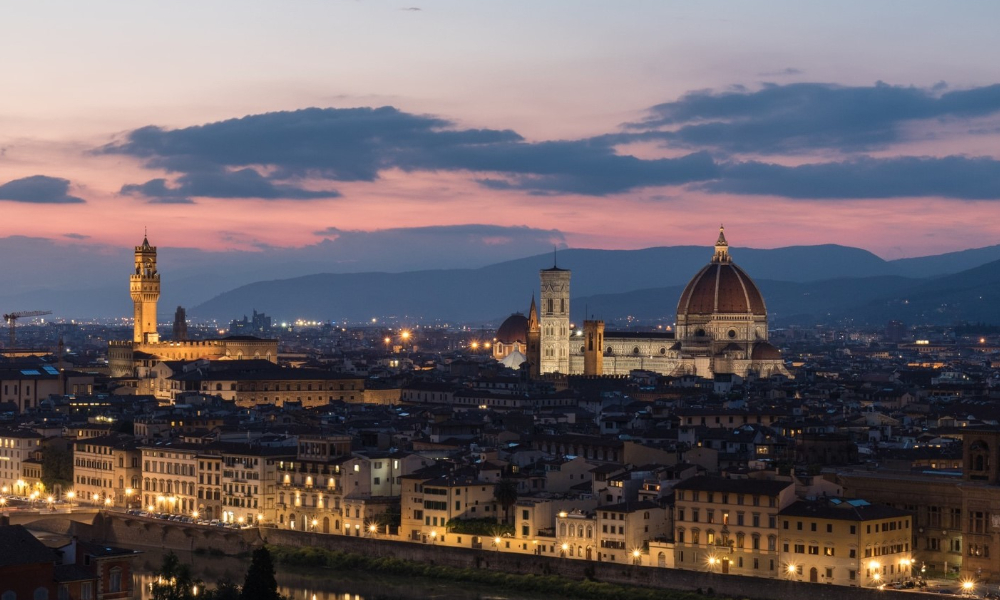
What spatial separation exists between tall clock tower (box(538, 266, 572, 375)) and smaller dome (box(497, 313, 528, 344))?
45.9 feet

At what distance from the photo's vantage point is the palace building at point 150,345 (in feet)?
370

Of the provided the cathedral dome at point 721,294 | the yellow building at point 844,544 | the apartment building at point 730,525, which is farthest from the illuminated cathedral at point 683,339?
the yellow building at point 844,544

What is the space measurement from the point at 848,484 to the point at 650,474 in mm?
5376

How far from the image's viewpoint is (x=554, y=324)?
130 meters

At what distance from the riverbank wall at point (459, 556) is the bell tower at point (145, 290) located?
63.1 m

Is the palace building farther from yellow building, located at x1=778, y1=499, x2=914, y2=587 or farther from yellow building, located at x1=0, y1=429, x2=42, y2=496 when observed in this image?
Answer: yellow building, located at x1=778, y1=499, x2=914, y2=587

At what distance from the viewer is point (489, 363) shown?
455 ft

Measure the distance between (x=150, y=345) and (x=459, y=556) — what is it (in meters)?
69.0

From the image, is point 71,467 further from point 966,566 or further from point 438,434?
point 966,566

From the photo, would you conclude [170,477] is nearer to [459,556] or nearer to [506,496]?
[506,496]

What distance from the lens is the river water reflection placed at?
4916 centimetres

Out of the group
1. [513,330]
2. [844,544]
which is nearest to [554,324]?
[513,330]

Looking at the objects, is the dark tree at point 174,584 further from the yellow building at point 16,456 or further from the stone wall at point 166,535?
the yellow building at point 16,456

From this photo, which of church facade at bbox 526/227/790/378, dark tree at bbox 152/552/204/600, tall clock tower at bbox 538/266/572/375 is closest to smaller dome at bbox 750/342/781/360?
church facade at bbox 526/227/790/378
